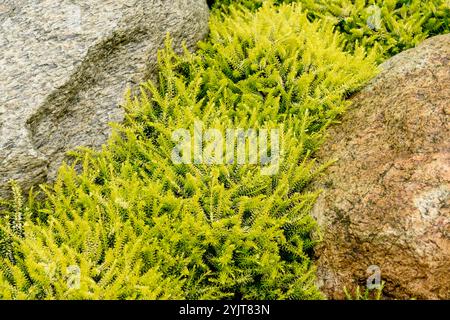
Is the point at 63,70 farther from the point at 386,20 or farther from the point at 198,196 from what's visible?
the point at 386,20

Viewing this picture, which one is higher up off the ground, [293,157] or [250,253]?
[293,157]

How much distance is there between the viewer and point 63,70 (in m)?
3.42

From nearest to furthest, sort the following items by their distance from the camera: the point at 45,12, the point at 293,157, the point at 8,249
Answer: the point at 8,249 → the point at 293,157 → the point at 45,12

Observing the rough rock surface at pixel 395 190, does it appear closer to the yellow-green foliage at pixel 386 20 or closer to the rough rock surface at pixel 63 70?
the yellow-green foliage at pixel 386 20

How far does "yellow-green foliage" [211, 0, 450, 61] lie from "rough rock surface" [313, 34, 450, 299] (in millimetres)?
751

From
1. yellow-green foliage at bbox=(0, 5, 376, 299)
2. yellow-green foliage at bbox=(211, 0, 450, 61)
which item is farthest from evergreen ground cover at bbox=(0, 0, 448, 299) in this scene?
yellow-green foliage at bbox=(211, 0, 450, 61)

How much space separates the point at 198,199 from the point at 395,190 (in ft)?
3.82

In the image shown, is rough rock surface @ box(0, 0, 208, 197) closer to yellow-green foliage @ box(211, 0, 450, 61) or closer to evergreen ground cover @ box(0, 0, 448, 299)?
evergreen ground cover @ box(0, 0, 448, 299)

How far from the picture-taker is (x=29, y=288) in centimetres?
275

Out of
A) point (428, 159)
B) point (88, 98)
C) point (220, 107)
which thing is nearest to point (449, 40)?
point (428, 159)

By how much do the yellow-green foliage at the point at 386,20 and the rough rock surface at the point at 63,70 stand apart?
1567 millimetres
